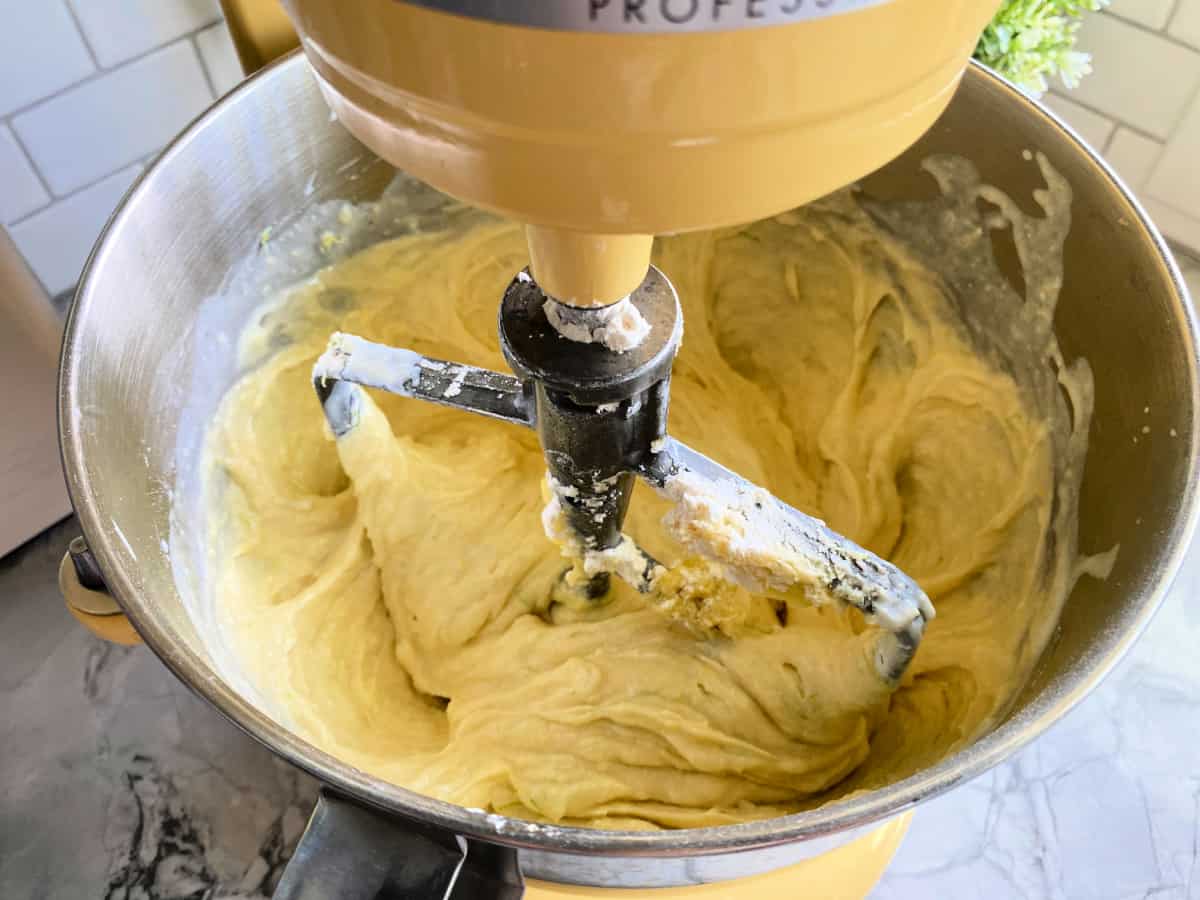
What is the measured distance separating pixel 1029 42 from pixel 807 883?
0.93 meters

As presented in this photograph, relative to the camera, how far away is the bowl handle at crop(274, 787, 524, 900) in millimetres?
491

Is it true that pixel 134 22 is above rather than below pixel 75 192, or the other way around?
above

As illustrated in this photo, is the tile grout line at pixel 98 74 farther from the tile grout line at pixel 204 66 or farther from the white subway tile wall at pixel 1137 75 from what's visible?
the white subway tile wall at pixel 1137 75

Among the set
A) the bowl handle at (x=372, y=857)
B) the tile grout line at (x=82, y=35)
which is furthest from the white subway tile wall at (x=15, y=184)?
the bowl handle at (x=372, y=857)

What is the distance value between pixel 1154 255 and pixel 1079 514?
0.19 m

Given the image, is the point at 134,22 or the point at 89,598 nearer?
the point at 89,598

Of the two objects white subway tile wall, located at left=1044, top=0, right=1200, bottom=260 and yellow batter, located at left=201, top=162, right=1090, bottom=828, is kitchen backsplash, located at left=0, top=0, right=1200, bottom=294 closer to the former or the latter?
white subway tile wall, located at left=1044, top=0, right=1200, bottom=260

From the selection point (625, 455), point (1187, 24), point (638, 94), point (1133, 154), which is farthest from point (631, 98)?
point (1133, 154)

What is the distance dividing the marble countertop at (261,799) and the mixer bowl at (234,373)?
51 centimetres

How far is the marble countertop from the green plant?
0.72m

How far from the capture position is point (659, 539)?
0.93 metres

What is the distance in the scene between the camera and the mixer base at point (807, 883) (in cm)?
62

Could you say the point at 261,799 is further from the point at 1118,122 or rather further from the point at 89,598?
the point at 1118,122

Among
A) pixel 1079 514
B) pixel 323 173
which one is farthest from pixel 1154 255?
pixel 323 173
